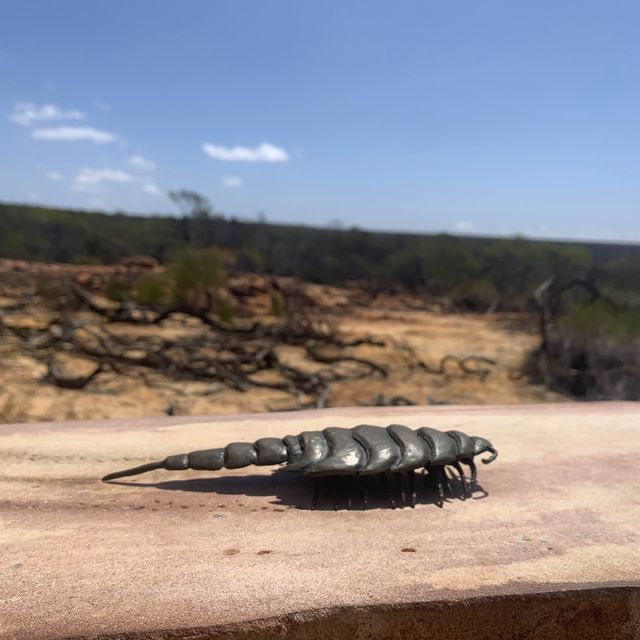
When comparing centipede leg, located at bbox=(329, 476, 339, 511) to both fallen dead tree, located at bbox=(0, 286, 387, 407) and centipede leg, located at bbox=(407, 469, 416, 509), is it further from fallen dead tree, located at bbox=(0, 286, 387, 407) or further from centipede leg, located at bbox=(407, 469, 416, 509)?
fallen dead tree, located at bbox=(0, 286, 387, 407)

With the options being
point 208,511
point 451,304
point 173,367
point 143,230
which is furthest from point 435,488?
point 143,230

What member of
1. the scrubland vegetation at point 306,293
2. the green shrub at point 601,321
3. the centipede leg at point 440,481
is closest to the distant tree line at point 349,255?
the scrubland vegetation at point 306,293

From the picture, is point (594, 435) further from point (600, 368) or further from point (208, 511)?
point (600, 368)

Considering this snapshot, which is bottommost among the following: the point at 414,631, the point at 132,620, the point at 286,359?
the point at 286,359

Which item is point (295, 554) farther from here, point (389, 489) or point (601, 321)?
point (601, 321)

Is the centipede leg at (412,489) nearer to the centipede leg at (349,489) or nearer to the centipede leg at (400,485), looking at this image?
the centipede leg at (400,485)

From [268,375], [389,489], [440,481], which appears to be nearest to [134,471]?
[389,489]

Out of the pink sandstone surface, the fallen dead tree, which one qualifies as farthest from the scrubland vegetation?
the pink sandstone surface

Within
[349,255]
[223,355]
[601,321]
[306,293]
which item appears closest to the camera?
[223,355]
